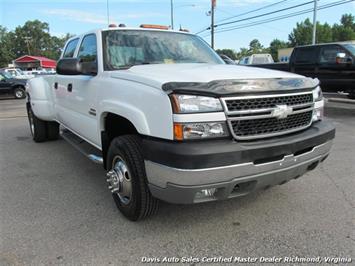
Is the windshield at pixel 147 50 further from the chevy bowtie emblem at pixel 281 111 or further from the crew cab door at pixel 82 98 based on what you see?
the chevy bowtie emblem at pixel 281 111

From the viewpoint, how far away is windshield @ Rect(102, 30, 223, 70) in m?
3.88

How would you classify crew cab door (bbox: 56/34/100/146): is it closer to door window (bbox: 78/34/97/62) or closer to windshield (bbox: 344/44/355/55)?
door window (bbox: 78/34/97/62)

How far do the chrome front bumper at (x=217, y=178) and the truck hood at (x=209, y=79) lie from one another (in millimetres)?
592

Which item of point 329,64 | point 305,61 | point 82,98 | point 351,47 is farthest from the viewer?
point 305,61

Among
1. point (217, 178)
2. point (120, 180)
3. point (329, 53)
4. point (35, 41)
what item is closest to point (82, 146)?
point (120, 180)

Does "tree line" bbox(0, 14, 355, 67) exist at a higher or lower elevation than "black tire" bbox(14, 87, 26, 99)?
higher

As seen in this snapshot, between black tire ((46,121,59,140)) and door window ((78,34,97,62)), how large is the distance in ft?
8.73

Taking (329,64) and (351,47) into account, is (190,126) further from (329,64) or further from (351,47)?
(351,47)

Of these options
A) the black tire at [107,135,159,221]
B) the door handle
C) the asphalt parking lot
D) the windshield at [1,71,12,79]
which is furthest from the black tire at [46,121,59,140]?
the windshield at [1,71,12,79]

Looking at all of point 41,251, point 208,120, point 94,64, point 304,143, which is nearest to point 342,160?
point 304,143

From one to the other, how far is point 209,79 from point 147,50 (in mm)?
1448

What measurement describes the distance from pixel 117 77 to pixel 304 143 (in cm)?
183

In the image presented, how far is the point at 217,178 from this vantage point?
2.63 metres

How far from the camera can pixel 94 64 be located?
3.93 m
